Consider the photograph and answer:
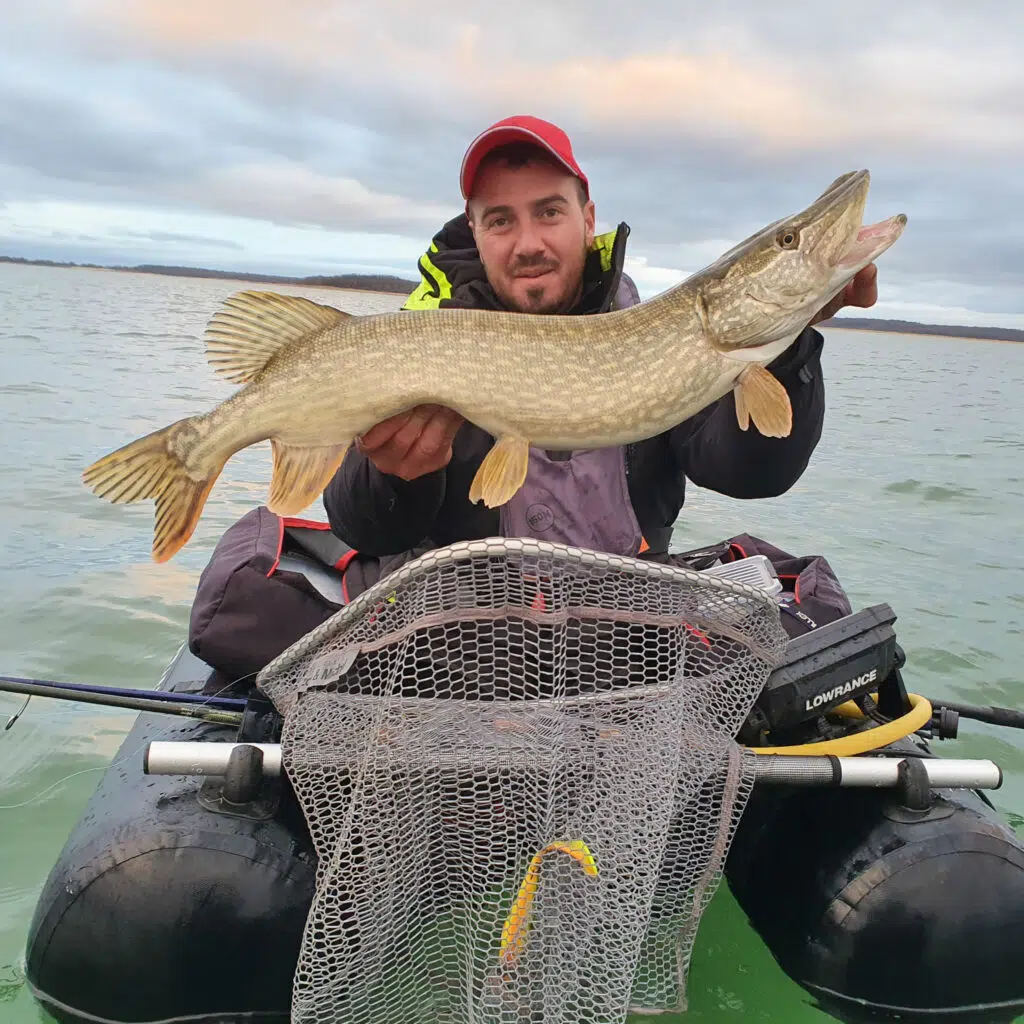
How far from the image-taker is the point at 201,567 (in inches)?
219

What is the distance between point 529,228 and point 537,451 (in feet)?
2.31

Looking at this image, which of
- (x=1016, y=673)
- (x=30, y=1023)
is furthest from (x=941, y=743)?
(x=30, y=1023)

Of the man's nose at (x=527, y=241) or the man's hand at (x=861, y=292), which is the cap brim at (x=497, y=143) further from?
the man's hand at (x=861, y=292)

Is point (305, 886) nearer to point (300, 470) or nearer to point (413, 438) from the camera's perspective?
point (300, 470)

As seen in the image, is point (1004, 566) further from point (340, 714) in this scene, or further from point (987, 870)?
point (340, 714)

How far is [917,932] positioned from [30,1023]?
1999 millimetres

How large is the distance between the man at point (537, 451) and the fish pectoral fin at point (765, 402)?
→ 0.52ft

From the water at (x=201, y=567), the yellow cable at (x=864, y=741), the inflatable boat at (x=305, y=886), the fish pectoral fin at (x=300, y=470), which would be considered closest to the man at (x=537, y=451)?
the fish pectoral fin at (x=300, y=470)

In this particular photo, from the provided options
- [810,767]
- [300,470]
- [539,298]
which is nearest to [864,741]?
[810,767]

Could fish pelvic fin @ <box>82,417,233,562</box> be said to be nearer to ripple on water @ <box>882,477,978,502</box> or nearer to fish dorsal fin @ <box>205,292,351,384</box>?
fish dorsal fin @ <box>205,292,351,384</box>

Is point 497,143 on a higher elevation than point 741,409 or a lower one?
higher

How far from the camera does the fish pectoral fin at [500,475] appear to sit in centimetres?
212

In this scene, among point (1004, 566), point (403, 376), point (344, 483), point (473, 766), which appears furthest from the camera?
point (1004, 566)

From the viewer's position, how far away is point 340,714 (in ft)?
5.84
